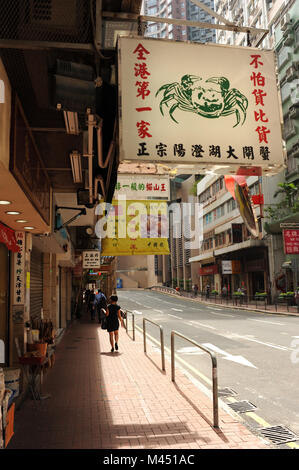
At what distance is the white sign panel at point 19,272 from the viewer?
7.35 metres

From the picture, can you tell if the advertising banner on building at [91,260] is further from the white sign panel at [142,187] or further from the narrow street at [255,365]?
the white sign panel at [142,187]

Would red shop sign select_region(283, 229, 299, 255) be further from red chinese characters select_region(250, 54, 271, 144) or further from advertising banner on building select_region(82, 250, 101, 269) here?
red chinese characters select_region(250, 54, 271, 144)

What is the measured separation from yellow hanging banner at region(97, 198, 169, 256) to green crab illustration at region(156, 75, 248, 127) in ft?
27.4

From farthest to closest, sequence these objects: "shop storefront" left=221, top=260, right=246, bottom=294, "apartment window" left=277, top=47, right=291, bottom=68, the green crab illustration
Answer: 1. "shop storefront" left=221, top=260, right=246, bottom=294
2. "apartment window" left=277, top=47, right=291, bottom=68
3. the green crab illustration

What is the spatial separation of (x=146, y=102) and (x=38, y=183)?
2253 mm

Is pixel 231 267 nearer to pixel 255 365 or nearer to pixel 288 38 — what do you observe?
pixel 288 38

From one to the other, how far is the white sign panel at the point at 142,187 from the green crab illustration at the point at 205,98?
6380mm

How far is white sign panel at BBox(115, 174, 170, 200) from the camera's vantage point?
10.9 meters

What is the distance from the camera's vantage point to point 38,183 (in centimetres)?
560

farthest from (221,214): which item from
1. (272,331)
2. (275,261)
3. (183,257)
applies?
(272,331)

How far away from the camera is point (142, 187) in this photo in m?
11.1

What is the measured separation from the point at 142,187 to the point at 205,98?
22.4 ft

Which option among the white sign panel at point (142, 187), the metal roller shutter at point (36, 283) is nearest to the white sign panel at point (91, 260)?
the metal roller shutter at point (36, 283)

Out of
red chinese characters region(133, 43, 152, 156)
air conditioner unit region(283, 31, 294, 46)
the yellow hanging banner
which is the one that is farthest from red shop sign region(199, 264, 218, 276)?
red chinese characters region(133, 43, 152, 156)
